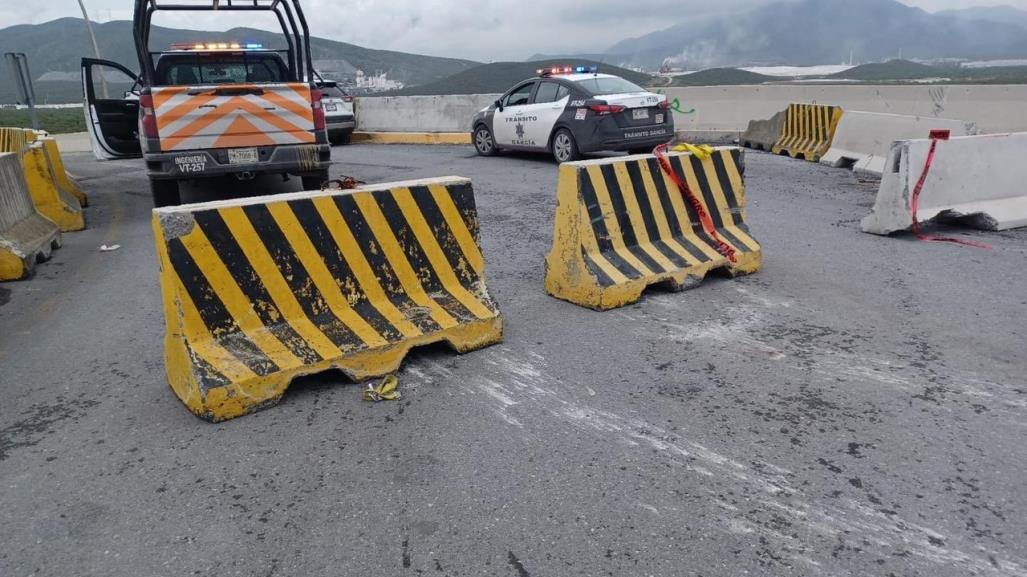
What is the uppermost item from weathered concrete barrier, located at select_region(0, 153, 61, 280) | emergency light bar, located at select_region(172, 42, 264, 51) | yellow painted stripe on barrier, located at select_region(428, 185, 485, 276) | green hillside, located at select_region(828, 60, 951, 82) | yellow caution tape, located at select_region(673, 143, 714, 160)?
green hillside, located at select_region(828, 60, 951, 82)

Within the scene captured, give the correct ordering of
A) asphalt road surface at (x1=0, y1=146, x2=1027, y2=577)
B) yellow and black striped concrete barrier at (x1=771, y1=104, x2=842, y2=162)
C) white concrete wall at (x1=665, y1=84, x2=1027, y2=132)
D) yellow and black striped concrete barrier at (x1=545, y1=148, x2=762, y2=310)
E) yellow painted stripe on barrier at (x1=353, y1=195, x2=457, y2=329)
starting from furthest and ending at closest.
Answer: yellow and black striped concrete barrier at (x1=771, y1=104, x2=842, y2=162) → white concrete wall at (x1=665, y1=84, x2=1027, y2=132) → yellow and black striped concrete barrier at (x1=545, y1=148, x2=762, y2=310) → yellow painted stripe on barrier at (x1=353, y1=195, x2=457, y2=329) → asphalt road surface at (x1=0, y1=146, x2=1027, y2=577)

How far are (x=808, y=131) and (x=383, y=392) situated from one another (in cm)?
1196

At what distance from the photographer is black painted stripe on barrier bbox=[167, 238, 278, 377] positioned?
3654mm

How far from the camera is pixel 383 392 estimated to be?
3893 millimetres

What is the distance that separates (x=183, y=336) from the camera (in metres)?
3.69

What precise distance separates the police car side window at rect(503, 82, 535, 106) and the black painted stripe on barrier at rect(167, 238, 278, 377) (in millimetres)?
10241

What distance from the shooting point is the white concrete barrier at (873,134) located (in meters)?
10.9

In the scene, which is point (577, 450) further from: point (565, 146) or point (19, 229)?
point (565, 146)

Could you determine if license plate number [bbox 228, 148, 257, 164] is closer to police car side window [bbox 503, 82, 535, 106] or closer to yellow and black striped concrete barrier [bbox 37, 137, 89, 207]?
yellow and black striped concrete barrier [bbox 37, 137, 89, 207]

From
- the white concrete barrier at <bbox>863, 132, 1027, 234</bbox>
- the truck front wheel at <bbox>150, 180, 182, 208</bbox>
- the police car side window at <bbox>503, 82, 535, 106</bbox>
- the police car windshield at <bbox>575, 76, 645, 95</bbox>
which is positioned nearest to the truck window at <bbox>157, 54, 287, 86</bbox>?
the truck front wheel at <bbox>150, 180, 182, 208</bbox>

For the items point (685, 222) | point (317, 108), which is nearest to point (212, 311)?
point (685, 222)

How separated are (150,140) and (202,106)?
2.34 feet

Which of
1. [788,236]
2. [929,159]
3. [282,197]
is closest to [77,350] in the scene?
[282,197]

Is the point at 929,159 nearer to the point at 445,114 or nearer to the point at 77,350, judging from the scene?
the point at 77,350
